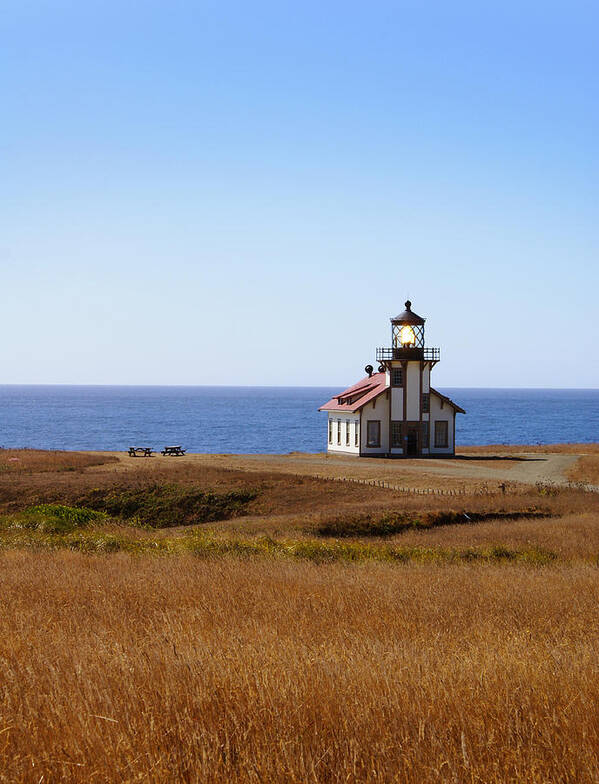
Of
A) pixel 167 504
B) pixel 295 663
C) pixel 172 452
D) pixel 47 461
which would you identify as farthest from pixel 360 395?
pixel 295 663

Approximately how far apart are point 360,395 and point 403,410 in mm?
3453

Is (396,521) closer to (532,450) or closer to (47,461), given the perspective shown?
(47,461)

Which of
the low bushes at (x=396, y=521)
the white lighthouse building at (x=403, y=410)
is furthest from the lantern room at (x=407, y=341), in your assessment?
the low bushes at (x=396, y=521)

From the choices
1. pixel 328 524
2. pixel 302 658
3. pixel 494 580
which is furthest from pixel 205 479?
pixel 302 658

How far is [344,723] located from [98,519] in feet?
84.2

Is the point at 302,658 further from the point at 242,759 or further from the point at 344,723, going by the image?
the point at 242,759

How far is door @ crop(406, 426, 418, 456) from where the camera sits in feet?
182

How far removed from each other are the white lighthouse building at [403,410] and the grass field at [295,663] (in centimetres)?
3600

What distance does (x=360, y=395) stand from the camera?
186 ft

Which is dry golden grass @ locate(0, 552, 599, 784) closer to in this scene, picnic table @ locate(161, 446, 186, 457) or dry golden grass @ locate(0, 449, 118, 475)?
dry golden grass @ locate(0, 449, 118, 475)

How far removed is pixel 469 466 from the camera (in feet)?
158

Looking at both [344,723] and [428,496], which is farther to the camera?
[428,496]

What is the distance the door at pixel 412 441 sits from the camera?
55.6 meters

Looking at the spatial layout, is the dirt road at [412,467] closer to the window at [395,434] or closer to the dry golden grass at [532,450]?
the window at [395,434]
